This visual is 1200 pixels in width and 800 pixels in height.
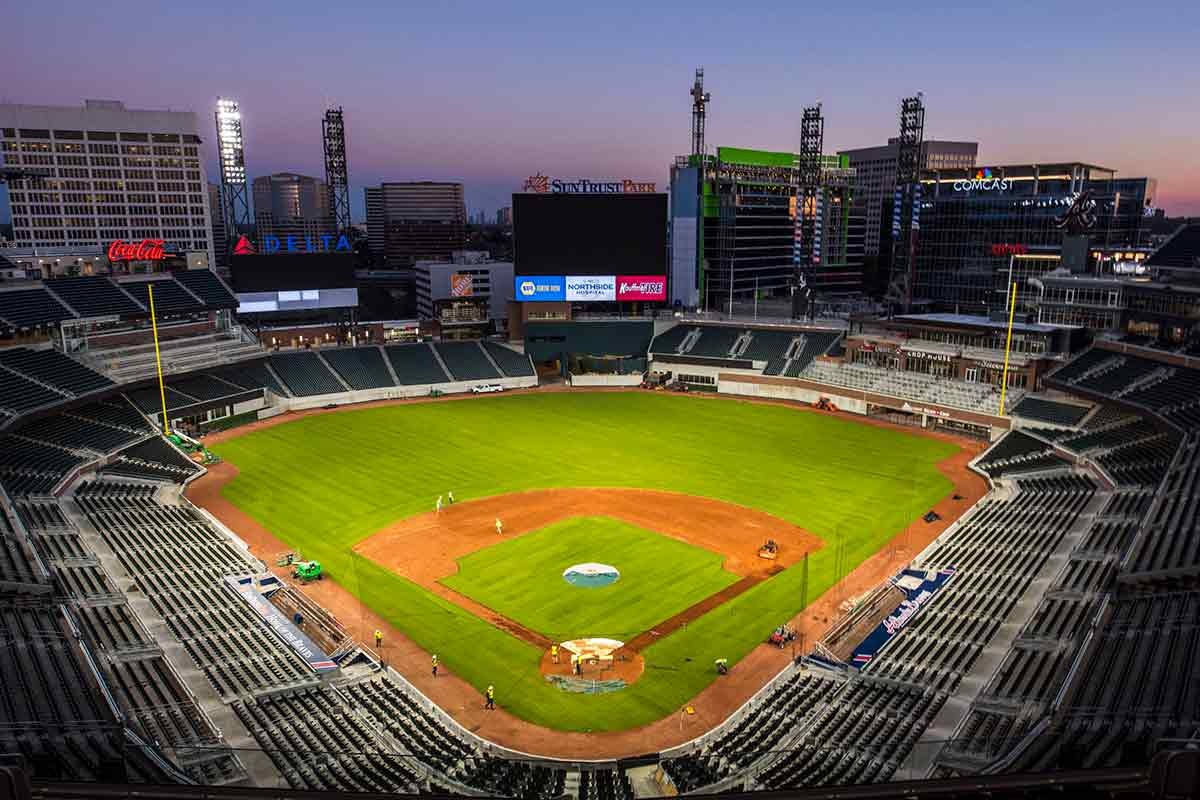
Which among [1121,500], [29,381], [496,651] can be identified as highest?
[29,381]

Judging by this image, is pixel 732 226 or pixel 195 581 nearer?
pixel 195 581

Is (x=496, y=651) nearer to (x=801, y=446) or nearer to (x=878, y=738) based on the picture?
(x=878, y=738)

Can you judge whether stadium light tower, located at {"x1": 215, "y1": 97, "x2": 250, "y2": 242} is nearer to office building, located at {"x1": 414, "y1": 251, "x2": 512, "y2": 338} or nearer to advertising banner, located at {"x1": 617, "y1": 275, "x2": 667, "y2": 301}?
office building, located at {"x1": 414, "y1": 251, "x2": 512, "y2": 338}

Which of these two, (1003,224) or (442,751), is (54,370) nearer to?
(442,751)

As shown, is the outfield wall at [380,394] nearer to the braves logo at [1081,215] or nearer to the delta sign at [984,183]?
the braves logo at [1081,215]

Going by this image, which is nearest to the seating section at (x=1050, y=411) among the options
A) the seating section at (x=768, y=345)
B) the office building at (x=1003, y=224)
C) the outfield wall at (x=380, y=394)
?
the office building at (x=1003, y=224)

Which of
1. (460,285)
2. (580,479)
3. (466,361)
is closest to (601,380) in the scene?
(466,361)

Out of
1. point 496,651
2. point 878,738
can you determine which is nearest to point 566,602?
point 496,651
